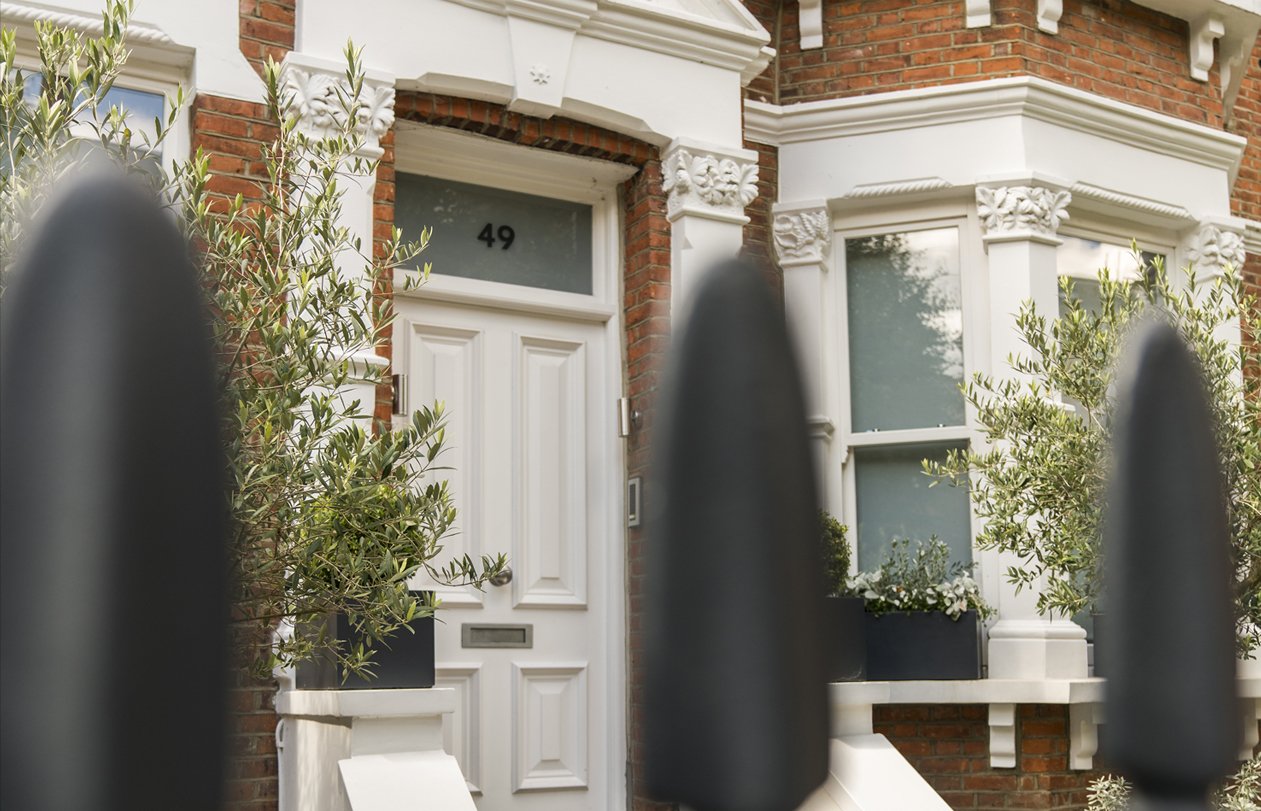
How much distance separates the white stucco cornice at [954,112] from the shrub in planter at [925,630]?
2.41 m

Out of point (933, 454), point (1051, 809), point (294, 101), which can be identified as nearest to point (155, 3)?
point (294, 101)

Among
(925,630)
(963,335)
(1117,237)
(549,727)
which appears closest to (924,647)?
(925,630)

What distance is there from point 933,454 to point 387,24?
11.3 ft

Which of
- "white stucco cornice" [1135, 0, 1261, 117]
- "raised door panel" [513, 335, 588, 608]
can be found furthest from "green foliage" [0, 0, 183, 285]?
"white stucco cornice" [1135, 0, 1261, 117]

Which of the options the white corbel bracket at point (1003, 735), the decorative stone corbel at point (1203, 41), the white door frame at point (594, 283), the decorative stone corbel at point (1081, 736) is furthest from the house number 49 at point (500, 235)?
the decorative stone corbel at point (1203, 41)

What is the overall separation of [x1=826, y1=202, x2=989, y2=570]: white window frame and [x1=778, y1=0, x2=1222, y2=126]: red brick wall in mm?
691

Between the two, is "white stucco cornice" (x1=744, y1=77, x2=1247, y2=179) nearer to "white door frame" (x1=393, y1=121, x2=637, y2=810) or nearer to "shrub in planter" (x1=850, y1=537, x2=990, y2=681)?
"white door frame" (x1=393, y1=121, x2=637, y2=810)

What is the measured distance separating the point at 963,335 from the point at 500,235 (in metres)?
2.48

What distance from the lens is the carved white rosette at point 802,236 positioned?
7.27m

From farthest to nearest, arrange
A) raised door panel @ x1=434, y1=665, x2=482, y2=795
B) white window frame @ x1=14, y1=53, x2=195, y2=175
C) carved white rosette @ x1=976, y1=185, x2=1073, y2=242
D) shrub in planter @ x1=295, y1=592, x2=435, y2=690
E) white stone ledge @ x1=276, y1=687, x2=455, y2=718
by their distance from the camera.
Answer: carved white rosette @ x1=976, y1=185, x2=1073, y2=242
raised door panel @ x1=434, y1=665, x2=482, y2=795
white window frame @ x1=14, y1=53, x2=195, y2=175
shrub in planter @ x1=295, y1=592, x2=435, y2=690
white stone ledge @ x1=276, y1=687, x2=455, y2=718

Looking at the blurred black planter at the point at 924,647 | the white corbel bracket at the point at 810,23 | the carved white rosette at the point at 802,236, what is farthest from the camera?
the white corbel bracket at the point at 810,23

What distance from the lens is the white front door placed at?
6.18 metres

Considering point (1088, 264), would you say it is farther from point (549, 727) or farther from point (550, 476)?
point (549, 727)

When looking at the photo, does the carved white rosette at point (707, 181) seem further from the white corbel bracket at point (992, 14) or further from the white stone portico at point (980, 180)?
the white corbel bracket at point (992, 14)
